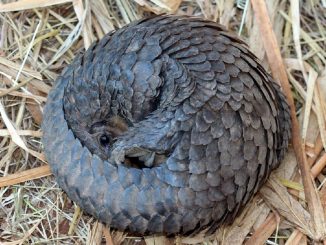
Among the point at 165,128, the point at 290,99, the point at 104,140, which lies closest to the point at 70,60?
the point at 104,140

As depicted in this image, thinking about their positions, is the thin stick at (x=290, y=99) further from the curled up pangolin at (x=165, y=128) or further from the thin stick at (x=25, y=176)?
the thin stick at (x=25, y=176)

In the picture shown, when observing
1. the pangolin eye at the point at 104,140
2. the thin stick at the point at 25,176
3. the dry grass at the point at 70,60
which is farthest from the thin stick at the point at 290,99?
the thin stick at the point at 25,176

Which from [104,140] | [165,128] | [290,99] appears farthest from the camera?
[290,99]

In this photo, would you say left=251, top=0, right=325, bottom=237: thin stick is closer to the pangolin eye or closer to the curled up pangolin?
the curled up pangolin

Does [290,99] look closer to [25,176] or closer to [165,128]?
[165,128]

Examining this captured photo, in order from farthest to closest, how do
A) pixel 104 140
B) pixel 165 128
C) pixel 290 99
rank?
pixel 290 99, pixel 104 140, pixel 165 128

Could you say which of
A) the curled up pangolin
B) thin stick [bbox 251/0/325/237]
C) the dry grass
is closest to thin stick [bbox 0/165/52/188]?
the dry grass
